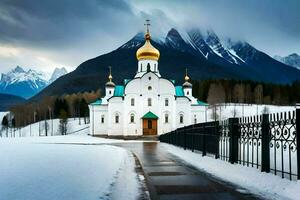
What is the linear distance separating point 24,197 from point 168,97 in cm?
5818

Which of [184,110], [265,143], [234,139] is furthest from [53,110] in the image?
[265,143]

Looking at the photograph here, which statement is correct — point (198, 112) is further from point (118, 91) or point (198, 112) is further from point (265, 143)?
point (265, 143)

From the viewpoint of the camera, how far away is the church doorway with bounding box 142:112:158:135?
64.7 meters

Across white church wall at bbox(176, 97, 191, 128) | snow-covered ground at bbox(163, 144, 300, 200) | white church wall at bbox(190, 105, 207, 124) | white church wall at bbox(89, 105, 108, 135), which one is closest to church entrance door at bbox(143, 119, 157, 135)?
white church wall at bbox(176, 97, 191, 128)

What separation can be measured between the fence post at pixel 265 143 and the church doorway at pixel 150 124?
Result: 178 ft

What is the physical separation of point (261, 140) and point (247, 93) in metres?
112

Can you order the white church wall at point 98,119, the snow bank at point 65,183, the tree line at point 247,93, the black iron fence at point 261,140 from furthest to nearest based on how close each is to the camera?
the tree line at point 247,93
the white church wall at point 98,119
the black iron fence at point 261,140
the snow bank at point 65,183

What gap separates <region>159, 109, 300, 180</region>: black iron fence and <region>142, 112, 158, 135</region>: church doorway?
46.1 meters

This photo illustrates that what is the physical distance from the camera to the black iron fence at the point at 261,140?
9266mm

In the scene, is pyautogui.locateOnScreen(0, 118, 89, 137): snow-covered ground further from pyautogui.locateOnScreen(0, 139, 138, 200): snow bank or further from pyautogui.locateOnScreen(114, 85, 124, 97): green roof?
pyautogui.locateOnScreen(0, 139, 138, 200): snow bank

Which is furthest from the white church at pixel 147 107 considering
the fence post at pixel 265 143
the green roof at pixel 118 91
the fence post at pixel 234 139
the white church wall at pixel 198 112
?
the fence post at pixel 265 143

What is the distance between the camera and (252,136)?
37.0 feet

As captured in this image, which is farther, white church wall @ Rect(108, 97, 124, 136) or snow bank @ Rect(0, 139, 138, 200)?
white church wall @ Rect(108, 97, 124, 136)

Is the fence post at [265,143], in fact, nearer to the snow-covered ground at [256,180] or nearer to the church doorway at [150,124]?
the snow-covered ground at [256,180]
